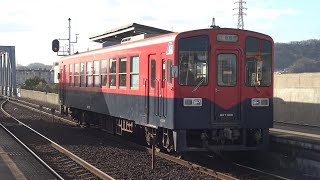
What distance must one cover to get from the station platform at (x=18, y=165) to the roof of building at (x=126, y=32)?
5986mm

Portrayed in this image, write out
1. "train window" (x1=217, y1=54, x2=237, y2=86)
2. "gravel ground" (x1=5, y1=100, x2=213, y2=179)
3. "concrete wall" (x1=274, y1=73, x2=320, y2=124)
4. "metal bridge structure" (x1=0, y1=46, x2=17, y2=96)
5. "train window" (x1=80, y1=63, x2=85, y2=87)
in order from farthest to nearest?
"metal bridge structure" (x1=0, y1=46, x2=17, y2=96), "concrete wall" (x1=274, y1=73, x2=320, y2=124), "train window" (x1=80, y1=63, x2=85, y2=87), "train window" (x1=217, y1=54, x2=237, y2=86), "gravel ground" (x1=5, y1=100, x2=213, y2=179)

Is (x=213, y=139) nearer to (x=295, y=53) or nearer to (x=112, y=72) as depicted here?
(x=112, y=72)

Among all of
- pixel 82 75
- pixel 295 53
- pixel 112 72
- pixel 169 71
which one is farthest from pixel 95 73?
pixel 295 53

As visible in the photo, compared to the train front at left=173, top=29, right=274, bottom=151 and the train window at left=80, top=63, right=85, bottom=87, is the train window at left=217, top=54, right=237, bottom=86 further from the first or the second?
the train window at left=80, top=63, right=85, bottom=87

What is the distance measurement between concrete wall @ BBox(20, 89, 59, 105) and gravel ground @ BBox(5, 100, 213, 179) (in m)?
26.1

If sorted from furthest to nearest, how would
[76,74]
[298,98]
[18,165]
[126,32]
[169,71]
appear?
[298,98], [76,74], [126,32], [18,165], [169,71]

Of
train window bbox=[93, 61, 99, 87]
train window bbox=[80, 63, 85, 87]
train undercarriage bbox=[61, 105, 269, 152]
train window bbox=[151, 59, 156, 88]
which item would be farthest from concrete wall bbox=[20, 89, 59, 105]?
train undercarriage bbox=[61, 105, 269, 152]

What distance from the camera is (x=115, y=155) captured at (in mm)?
13680

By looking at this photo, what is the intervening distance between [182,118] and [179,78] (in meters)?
0.91

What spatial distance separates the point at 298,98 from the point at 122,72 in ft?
34.5

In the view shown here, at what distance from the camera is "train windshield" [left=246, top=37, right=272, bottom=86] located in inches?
465

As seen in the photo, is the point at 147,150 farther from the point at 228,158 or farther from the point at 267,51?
the point at 267,51

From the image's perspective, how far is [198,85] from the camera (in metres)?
11.4

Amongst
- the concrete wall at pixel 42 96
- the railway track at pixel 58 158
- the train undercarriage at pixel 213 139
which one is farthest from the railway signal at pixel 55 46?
the train undercarriage at pixel 213 139
